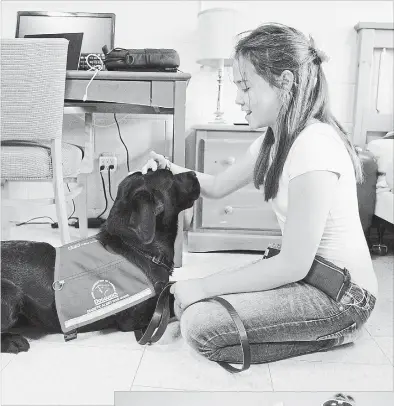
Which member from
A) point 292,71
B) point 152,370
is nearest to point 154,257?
point 152,370

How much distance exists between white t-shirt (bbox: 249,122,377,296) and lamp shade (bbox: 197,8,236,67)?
1.34 meters

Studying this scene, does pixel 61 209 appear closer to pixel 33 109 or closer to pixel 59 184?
pixel 59 184

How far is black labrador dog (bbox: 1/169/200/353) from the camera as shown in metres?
1.27

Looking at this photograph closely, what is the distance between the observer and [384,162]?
223 centimetres

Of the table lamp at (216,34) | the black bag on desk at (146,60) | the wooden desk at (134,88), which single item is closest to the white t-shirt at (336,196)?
the wooden desk at (134,88)

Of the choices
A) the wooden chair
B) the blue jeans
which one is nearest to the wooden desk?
the wooden chair

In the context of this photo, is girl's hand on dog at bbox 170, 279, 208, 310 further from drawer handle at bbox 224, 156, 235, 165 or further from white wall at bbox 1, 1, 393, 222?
white wall at bbox 1, 1, 393, 222

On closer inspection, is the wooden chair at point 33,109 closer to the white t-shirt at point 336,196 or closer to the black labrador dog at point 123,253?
the black labrador dog at point 123,253

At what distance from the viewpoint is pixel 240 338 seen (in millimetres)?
1098

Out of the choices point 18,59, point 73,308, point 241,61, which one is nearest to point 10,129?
point 18,59

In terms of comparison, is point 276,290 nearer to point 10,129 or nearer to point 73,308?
point 73,308

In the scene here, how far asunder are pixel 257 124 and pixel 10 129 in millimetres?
1023

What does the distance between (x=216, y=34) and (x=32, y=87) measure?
1094 millimetres

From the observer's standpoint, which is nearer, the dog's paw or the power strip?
the dog's paw
